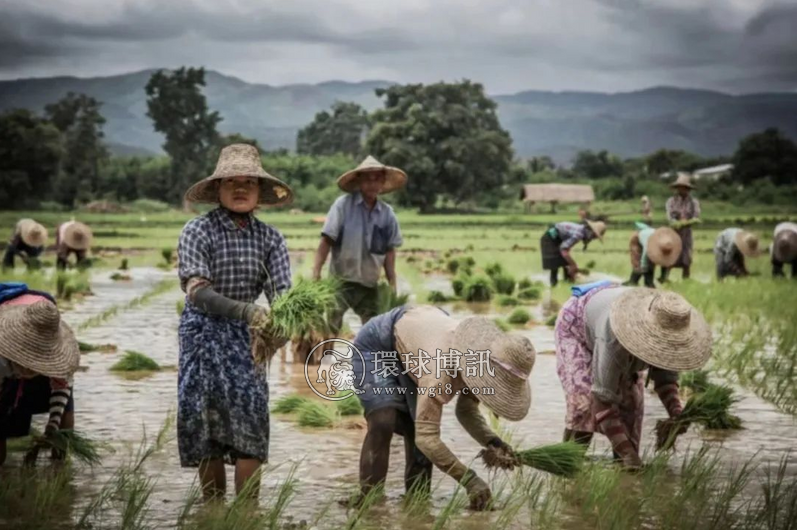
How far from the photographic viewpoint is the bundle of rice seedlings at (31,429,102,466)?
5.10 meters

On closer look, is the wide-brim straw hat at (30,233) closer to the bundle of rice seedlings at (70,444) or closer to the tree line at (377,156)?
the tree line at (377,156)

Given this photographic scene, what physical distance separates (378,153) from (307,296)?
44.2 m

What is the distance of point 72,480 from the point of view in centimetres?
511

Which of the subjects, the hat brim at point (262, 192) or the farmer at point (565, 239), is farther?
the farmer at point (565, 239)

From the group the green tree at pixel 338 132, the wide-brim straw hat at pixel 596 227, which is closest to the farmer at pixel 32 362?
the wide-brim straw hat at pixel 596 227

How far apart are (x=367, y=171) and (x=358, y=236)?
40 cm

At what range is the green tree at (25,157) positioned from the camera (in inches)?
940

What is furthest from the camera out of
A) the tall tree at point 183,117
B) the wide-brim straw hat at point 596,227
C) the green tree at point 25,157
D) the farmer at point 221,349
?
the tall tree at point 183,117

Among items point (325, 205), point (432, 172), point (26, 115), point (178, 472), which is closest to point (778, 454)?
point (178, 472)

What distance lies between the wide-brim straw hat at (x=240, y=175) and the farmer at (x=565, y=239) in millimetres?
8805

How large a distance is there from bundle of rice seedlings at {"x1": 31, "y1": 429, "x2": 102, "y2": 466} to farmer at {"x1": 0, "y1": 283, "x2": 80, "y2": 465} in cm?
3

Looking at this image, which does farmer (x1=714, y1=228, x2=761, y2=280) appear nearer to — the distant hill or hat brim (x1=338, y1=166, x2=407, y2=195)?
hat brim (x1=338, y1=166, x2=407, y2=195)

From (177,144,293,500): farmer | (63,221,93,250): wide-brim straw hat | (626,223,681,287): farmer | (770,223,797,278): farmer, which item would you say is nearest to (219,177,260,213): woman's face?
(177,144,293,500): farmer

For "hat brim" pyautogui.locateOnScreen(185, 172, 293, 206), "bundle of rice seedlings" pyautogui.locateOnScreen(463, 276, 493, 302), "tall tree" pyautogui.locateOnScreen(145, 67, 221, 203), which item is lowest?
"bundle of rice seedlings" pyautogui.locateOnScreen(463, 276, 493, 302)
